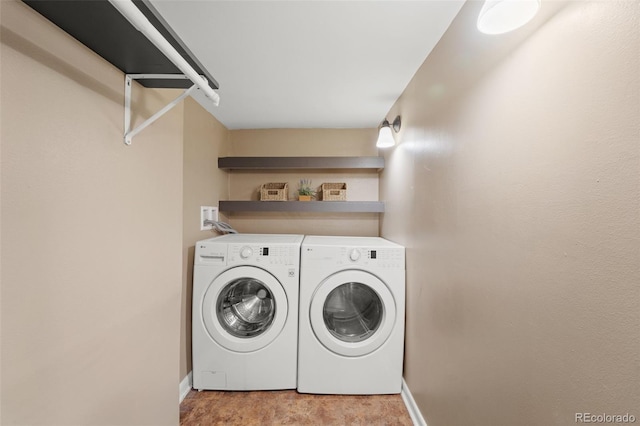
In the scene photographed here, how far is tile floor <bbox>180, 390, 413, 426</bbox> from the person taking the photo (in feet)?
5.18

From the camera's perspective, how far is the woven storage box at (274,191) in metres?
2.49

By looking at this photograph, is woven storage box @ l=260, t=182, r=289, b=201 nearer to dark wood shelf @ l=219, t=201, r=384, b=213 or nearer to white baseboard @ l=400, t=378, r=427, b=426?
dark wood shelf @ l=219, t=201, r=384, b=213

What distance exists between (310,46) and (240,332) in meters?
1.90

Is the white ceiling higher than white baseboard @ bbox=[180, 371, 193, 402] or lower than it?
higher

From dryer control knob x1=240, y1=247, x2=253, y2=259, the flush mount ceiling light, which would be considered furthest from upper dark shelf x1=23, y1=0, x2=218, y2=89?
dryer control knob x1=240, y1=247, x2=253, y2=259

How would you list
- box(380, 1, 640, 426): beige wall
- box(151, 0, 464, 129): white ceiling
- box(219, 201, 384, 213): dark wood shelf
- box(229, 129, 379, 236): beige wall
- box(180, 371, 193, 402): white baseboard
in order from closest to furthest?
1. box(380, 1, 640, 426): beige wall
2. box(151, 0, 464, 129): white ceiling
3. box(180, 371, 193, 402): white baseboard
4. box(219, 201, 384, 213): dark wood shelf
5. box(229, 129, 379, 236): beige wall

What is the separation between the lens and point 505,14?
669 millimetres

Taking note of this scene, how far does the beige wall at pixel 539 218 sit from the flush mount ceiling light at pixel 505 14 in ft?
0.25

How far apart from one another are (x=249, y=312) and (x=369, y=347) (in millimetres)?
925

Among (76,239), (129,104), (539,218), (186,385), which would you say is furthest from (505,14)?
(186,385)

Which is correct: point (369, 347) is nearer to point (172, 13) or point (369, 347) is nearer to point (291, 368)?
point (291, 368)

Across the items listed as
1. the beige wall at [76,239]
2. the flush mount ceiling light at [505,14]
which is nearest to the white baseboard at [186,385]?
the beige wall at [76,239]

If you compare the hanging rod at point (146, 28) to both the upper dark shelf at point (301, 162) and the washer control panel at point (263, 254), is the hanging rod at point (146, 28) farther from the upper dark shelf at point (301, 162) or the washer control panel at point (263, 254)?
the upper dark shelf at point (301, 162)

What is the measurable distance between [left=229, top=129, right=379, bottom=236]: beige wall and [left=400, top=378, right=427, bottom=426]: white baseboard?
137 centimetres
